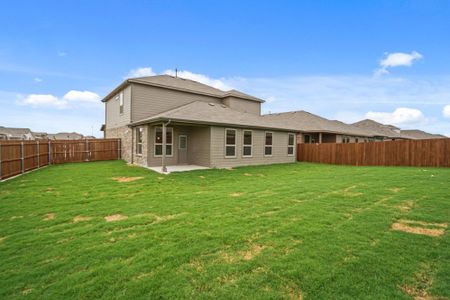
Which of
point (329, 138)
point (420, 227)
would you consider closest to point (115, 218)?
point (420, 227)

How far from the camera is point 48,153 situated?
50.2 ft

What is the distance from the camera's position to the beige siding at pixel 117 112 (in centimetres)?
1636

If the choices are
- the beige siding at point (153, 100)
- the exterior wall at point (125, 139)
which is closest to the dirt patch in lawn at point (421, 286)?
the beige siding at point (153, 100)

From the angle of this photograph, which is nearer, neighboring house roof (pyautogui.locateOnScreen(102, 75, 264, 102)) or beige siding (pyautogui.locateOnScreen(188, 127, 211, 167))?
beige siding (pyautogui.locateOnScreen(188, 127, 211, 167))

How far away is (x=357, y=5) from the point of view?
1327 cm

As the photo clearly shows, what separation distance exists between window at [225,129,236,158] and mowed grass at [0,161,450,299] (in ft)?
26.0

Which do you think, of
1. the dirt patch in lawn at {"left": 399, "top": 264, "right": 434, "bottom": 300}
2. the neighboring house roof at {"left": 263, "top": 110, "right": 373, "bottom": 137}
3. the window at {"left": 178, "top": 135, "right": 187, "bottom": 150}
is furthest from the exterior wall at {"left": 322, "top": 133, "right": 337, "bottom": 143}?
the dirt patch in lawn at {"left": 399, "top": 264, "right": 434, "bottom": 300}

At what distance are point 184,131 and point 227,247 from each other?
12308 millimetres

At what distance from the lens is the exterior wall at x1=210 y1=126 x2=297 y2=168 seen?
1398cm

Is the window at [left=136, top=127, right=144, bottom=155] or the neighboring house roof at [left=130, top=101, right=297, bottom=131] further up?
the neighboring house roof at [left=130, top=101, right=297, bottom=131]

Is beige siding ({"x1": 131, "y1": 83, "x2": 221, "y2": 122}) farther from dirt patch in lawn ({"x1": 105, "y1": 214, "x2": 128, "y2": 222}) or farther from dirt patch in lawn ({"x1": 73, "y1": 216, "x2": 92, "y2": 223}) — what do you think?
dirt patch in lawn ({"x1": 105, "y1": 214, "x2": 128, "y2": 222})

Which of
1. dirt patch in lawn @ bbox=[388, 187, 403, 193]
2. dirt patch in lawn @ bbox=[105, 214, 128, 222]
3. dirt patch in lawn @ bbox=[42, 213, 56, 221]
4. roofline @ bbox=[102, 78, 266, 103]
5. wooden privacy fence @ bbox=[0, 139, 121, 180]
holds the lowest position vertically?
dirt patch in lawn @ bbox=[42, 213, 56, 221]

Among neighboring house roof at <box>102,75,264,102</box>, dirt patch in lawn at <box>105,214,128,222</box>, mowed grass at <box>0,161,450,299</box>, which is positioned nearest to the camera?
mowed grass at <box>0,161,450,299</box>

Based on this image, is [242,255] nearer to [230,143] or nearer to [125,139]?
[230,143]
